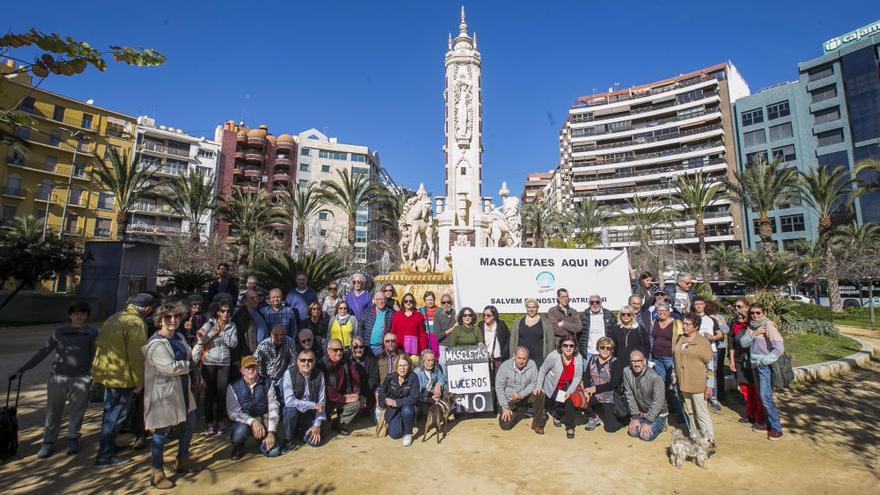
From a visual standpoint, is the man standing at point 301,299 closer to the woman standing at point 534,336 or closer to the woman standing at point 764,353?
the woman standing at point 534,336

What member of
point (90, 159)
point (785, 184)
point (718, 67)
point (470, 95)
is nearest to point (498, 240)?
point (470, 95)

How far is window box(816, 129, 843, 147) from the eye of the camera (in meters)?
47.9

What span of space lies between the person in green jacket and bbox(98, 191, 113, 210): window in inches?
2233

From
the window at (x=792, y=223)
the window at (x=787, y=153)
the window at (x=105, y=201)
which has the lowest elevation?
the window at (x=792, y=223)

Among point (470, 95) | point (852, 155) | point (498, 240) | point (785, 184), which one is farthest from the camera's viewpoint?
point (852, 155)

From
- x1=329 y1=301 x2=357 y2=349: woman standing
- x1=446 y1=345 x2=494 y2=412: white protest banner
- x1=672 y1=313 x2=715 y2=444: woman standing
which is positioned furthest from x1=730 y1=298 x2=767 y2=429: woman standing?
x1=329 y1=301 x2=357 y2=349: woman standing

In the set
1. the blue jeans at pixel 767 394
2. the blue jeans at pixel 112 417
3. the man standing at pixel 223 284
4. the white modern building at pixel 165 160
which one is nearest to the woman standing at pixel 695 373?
the blue jeans at pixel 767 394

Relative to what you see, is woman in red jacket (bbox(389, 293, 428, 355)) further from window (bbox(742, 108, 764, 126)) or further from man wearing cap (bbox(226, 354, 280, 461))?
window (bbox(742, 108, 764, 126))

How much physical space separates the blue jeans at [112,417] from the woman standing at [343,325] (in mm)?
2611

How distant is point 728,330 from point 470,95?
20.9m

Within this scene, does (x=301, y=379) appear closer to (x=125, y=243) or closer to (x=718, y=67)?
(x=125, y=243)

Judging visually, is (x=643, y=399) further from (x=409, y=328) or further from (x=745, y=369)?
(x=409, y=328)

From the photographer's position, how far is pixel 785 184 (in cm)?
2725

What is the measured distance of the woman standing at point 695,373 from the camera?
4.90 metres
